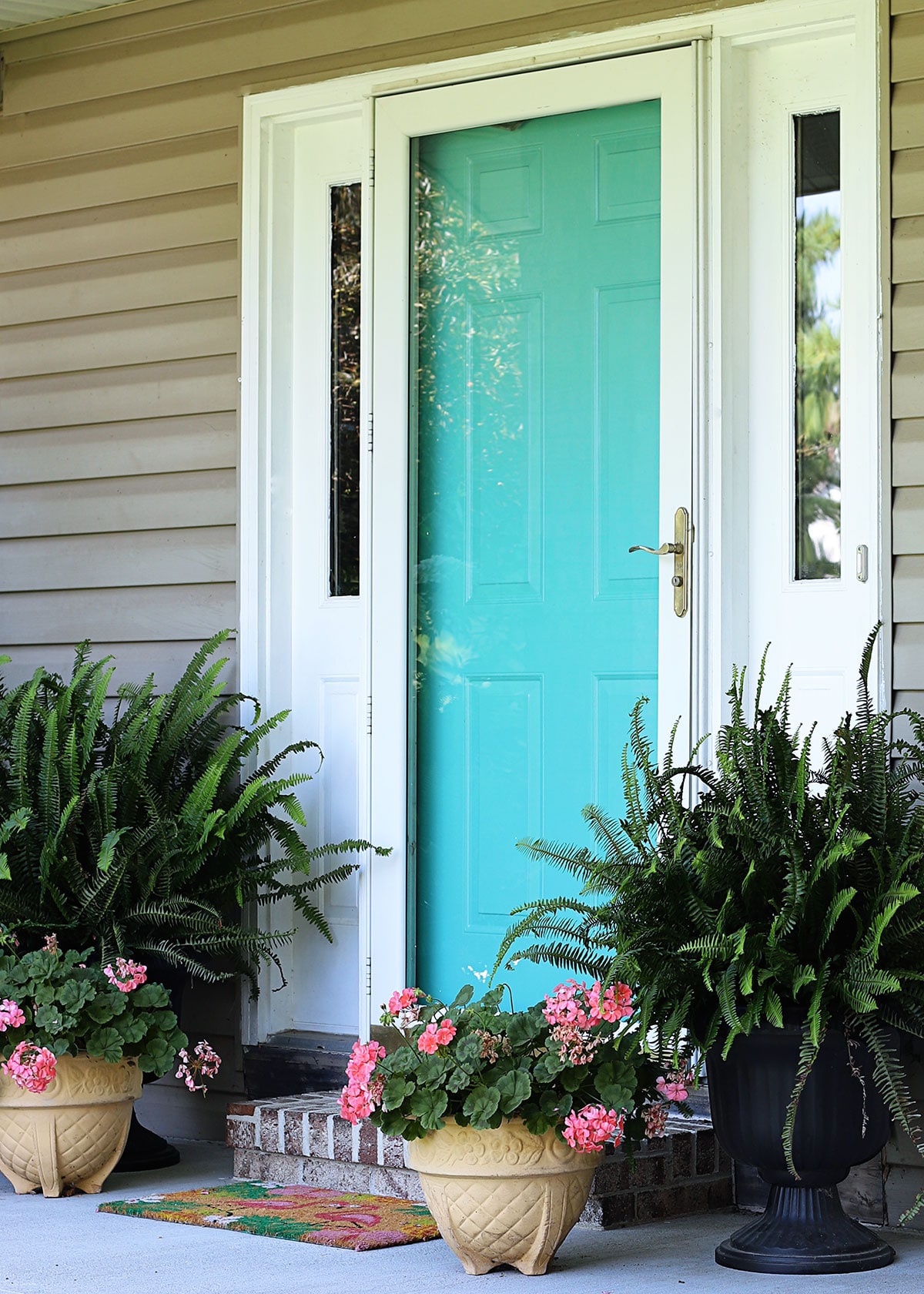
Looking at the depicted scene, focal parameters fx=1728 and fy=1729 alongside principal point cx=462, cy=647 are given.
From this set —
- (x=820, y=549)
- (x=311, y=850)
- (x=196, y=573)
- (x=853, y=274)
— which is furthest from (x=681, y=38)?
(x=311, y=850)

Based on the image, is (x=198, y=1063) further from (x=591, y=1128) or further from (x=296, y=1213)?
(x=591, y=1128)

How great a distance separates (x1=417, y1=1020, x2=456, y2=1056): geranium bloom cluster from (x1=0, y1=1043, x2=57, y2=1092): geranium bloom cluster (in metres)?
0.93

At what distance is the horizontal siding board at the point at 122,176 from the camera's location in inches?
179

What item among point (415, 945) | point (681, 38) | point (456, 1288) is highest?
point (681, 38)

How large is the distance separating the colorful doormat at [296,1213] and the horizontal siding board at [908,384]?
6.21ft

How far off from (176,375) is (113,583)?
22.9 inches

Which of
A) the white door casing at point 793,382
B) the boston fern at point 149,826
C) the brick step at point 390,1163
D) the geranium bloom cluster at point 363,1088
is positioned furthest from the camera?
the boston fern at point 149,826

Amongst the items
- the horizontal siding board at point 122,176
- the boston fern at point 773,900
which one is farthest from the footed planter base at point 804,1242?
the horizontal siding board at point 122,176

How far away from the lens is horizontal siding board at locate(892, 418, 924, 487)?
3.54 metres

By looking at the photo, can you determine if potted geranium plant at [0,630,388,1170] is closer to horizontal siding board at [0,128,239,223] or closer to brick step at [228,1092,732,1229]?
brick step at [228,1092,732,1229]

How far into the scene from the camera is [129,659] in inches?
183

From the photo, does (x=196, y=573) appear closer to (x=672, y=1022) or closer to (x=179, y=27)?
(x=179, y=27)

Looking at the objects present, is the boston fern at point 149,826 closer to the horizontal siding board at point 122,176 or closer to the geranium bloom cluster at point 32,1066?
the geranium bloom cluster at point 32,1066

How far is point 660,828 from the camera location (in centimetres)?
321
